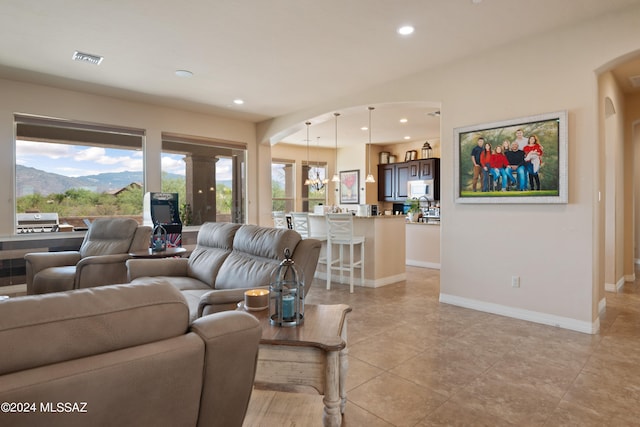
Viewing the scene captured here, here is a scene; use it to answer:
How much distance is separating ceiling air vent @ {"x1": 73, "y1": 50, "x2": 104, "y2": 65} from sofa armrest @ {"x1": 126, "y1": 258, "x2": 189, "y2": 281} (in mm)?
2382

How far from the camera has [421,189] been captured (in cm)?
862

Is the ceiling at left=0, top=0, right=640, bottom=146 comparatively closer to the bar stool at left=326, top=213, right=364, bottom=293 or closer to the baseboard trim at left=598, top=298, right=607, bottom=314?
the bar stool at left=326, top=213, right=364, bottom=293

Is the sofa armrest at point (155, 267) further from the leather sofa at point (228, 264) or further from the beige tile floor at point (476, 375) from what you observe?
the beige tile floor at point (476, 375)

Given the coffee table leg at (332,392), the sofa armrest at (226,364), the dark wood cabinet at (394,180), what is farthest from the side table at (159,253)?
the dark wood cabinet at (394,180)

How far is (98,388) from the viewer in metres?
0.79

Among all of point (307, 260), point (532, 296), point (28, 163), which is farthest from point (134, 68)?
point (532, 296)

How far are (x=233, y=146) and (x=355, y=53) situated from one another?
3.66 metres

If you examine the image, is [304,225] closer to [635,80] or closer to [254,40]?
[254,40]

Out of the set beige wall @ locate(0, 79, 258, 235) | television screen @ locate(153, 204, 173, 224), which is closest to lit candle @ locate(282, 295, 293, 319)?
television screen @ locate(153, 204, 173, 224)

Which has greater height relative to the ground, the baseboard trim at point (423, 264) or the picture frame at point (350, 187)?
the picture frame at point (350, 187)

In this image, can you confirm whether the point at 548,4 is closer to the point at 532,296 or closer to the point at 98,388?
the point at 532,296

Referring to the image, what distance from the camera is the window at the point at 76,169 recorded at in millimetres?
4891

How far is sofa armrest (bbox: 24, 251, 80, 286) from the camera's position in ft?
12.9

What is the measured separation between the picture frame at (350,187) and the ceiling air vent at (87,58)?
22.0ft
